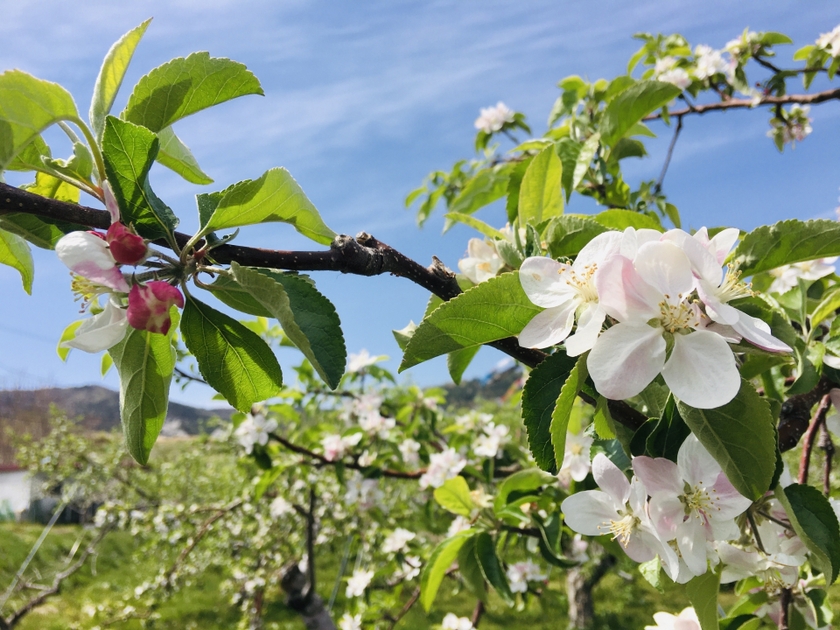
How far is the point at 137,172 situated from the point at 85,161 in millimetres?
122

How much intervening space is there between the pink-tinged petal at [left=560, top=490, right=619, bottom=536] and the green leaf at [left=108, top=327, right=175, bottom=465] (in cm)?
53

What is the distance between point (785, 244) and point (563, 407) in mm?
350

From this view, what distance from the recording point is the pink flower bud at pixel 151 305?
55cm

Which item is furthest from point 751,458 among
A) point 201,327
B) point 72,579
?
point 72,579

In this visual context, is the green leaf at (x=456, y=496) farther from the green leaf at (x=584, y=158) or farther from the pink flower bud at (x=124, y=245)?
the pink flower bud at (x=124, y=245)

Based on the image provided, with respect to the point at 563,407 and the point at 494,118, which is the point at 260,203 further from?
the point at 494,118

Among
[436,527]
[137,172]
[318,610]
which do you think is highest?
[137,172]

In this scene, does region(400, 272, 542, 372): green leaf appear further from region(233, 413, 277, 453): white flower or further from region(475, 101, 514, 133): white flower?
region(475, 101, 514, 133): white flower

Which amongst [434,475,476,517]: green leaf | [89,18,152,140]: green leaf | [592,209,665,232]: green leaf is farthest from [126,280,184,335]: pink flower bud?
[434,475,476,517]: green leaf

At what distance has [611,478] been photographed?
70cm

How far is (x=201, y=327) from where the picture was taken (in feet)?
2.21

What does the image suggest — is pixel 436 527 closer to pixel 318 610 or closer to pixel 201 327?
pixel 318 610

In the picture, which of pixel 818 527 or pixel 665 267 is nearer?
pixel 665 267

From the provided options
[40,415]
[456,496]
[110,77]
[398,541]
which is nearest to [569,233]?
[110,77]
